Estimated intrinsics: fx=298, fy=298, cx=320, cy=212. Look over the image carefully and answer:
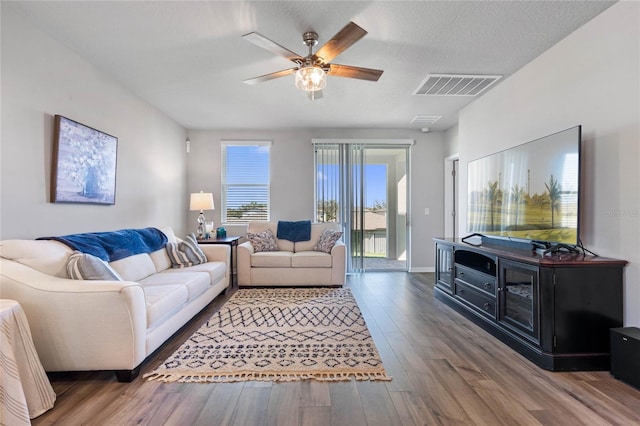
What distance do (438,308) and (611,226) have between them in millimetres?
1727

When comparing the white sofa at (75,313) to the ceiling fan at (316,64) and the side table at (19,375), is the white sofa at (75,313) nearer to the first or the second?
the side table at (19,375)

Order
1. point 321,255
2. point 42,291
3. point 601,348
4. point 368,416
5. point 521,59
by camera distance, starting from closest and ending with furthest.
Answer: point 368,416 → point 42,291 → point 601,348 → point 521,59 → point 321,255

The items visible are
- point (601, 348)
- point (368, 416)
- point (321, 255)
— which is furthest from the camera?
point (321, 255)

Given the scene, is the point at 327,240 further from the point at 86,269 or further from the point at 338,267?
the point at 86,269

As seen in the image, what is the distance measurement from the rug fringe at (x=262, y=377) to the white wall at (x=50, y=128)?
1512 millimetres

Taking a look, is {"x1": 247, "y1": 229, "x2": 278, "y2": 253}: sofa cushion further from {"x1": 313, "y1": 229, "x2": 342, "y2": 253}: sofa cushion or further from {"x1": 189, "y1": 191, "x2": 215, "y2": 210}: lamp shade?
{"x1": 189, "y1": 191, "x2": 215, "y2": 210}: lamp shade

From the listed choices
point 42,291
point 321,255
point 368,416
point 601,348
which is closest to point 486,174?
point 601,348

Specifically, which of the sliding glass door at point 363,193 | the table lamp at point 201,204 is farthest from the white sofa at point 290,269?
the sliding glass door at point 363,193

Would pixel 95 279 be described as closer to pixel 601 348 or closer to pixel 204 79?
pixel 204 79

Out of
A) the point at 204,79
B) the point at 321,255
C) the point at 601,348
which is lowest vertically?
the point at 601,348

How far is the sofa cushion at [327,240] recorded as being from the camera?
4.36 metres

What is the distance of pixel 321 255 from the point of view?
417 centimetres

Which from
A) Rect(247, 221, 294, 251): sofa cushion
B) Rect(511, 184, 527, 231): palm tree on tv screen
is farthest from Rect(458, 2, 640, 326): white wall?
Rect(247, 221, 294, 251): sofa cushion

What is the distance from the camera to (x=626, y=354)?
183 centimetres
